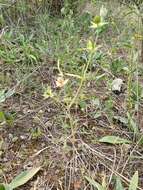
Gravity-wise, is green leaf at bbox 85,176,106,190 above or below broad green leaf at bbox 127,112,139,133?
→ below

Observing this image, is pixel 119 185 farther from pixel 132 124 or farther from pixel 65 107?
pixel 65 107

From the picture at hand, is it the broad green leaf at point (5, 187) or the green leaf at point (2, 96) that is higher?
the green leaf at point (2, 96)

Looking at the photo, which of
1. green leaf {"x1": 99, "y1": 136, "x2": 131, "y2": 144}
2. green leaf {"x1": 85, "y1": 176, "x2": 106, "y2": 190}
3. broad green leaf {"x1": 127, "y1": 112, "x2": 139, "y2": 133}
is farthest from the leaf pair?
broad green leaf {"x1": 127, "y1": 112, "x2": 139, "y2": 133}

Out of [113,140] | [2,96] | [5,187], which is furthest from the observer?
[2,96]

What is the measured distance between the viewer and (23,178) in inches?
53.3

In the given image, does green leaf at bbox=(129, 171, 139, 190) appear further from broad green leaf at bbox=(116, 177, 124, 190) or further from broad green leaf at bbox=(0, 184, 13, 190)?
broad green leaf at bbox=(0, 184, 13, 190)

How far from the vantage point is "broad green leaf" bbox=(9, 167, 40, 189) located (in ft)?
4.36

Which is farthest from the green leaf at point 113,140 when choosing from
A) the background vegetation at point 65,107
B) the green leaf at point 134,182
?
the green leaf at point 134,182

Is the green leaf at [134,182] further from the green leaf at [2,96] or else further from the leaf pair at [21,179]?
the green leaf at [2,96]

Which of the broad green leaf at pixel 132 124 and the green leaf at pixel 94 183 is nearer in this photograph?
the green leaf at pixel 94 183

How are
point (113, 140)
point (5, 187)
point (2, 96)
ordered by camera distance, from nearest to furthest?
point (5, 187), point (113, 140), point (2, 96)

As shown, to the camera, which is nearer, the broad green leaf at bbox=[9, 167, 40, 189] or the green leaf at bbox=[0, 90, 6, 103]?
the broad green leaf at bbox=[9, 167, 40, 189]

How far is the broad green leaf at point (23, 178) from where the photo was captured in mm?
1330

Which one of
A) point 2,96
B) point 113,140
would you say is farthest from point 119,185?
point 2,96
